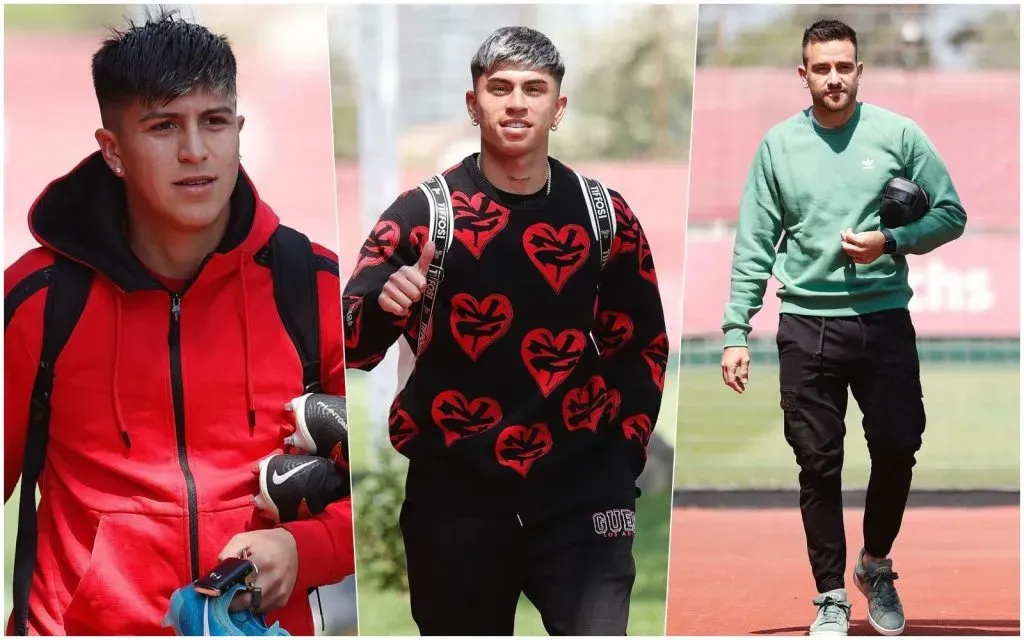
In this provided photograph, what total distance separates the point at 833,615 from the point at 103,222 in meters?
2.39

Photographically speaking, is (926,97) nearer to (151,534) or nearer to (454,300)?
(454,300)

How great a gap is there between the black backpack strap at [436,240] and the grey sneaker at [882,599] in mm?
1653

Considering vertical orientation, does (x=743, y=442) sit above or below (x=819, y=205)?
below

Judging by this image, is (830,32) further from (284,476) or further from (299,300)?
(284,476)

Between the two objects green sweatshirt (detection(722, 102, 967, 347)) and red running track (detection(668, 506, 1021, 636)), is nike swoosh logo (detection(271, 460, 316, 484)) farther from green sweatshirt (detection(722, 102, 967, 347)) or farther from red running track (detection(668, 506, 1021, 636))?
red running track (detection(668, 506, 1021, 636))

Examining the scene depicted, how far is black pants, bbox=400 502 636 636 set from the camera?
4.42 m

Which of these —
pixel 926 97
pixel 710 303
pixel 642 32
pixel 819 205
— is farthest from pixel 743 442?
pixel 819 205

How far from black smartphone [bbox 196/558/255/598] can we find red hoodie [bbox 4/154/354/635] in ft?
0.26

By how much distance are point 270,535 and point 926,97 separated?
4.78 metres

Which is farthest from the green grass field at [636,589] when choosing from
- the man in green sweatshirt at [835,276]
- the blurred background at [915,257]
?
the blurred background at [915,257]

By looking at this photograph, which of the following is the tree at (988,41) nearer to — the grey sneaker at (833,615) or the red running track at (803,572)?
the red running track at (803,572)

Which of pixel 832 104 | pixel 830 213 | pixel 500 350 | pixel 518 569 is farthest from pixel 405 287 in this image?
pixel 832 104

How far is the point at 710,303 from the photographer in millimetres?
7914

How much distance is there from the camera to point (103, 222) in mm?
4387
